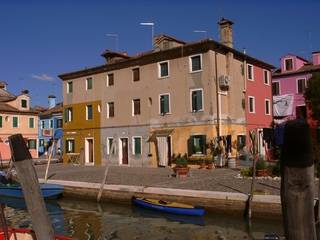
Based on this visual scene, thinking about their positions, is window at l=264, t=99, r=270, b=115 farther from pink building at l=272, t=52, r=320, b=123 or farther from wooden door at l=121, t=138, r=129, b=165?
wooden door at l=121, t=138, r=129, b=165

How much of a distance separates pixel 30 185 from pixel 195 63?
22637mm

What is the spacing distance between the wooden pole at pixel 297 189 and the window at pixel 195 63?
2388 centimetres

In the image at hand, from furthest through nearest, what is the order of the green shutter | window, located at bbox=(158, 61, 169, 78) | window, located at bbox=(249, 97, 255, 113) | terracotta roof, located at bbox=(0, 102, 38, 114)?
terracotta roof, located at bbox=(0, 102, 38, 114) → window, located at bbox=(249, 97, 255, 113) → the green shutter → window, located at bbox=(158, 61, 169, 78)

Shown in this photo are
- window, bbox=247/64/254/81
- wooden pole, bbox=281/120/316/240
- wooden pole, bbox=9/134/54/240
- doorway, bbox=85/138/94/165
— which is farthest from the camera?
doorway, bbox=85/138/94/165

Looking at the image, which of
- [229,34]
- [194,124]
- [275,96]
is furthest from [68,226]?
[275,96]

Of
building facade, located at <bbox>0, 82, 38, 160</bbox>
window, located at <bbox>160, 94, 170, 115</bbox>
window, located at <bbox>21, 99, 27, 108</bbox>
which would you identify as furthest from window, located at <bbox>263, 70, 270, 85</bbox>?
window, located at <bbox>21, 99, 27, 108</bbox>

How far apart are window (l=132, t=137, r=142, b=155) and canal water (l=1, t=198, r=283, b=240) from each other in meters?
12.7

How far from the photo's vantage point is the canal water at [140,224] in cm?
1257

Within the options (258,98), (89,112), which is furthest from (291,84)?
(89,112)

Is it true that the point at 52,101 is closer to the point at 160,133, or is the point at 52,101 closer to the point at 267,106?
the point at 160,133

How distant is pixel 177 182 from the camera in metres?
19.3

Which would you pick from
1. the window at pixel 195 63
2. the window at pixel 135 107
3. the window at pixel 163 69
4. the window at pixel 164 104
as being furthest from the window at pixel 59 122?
the window at pixel 195 63

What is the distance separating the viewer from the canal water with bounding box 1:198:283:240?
12570 mm

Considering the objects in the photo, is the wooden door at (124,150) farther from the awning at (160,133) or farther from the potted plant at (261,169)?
the potted plant at (261,169)
